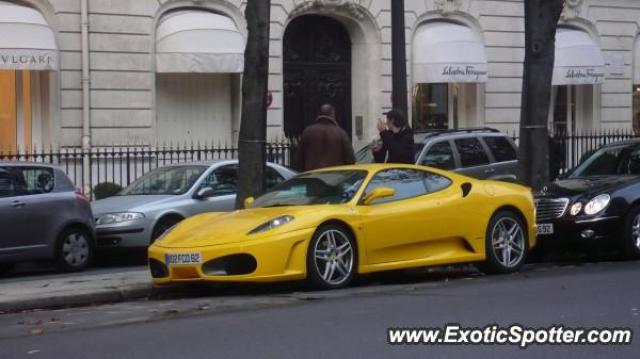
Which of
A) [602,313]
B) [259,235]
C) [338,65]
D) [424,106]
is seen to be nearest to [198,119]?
[338,65]

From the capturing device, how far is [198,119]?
25.9 m

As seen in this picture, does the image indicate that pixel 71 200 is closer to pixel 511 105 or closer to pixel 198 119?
pixel 198 119

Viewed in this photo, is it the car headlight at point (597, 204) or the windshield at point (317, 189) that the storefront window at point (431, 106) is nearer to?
the car headlight at point (597, 204)

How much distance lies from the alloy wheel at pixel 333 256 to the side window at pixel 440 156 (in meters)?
6.44

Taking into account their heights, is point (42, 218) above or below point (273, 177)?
below

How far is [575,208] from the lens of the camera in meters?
14.4

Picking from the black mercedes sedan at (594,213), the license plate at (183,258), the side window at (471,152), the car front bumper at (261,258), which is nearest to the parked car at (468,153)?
the side window at (471,152)

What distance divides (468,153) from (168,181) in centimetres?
488

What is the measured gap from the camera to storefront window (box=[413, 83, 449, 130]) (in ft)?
95.7

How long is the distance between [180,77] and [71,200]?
10736 mm

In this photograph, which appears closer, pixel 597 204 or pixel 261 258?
pixel 261 258

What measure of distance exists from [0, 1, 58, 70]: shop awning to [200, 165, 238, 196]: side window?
695cm

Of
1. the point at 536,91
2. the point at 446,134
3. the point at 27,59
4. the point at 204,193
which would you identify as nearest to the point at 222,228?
the point at 204,193

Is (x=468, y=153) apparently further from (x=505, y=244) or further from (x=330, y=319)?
(x=330, y=319)
